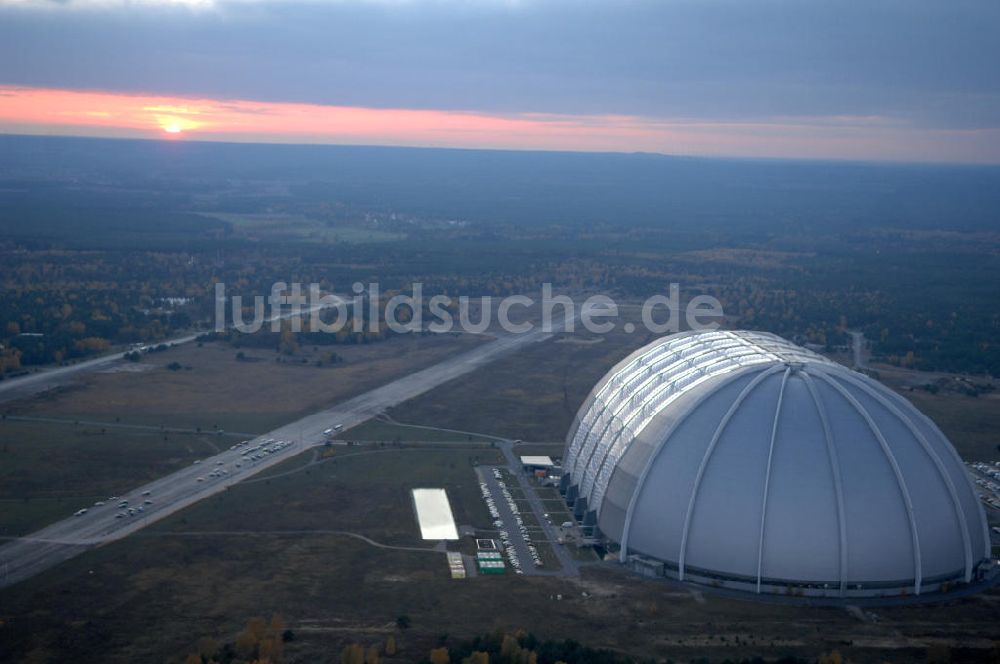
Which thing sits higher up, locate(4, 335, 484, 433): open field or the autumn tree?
locate(4, 335, 484, 433): open field

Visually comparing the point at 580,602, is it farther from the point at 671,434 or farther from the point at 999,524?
the point at 999,524

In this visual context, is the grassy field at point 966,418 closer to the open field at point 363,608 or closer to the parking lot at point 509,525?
the open field at point 363,608

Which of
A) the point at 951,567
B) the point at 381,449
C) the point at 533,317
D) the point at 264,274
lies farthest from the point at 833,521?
the point at 264,274

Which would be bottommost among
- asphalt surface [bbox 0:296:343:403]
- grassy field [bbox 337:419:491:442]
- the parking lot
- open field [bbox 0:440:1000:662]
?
open field [bbox 0:440:1000:662]

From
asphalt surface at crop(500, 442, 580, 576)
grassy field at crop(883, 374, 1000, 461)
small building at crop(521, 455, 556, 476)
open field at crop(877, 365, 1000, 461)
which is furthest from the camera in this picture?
open field at crop(877, 365, 1000, 461)

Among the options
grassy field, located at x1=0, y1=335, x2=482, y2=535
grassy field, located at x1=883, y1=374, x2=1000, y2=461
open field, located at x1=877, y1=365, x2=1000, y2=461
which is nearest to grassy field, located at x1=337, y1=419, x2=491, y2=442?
grassy field, located at x1=0, y1=335, x2=482, y2=535

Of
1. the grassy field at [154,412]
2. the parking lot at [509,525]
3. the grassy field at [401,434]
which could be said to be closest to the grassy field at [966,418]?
the parking lot at [509,525]

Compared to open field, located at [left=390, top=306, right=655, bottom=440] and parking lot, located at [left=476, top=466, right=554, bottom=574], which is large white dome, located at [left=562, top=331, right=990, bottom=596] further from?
open field, located at [left=390, top=306, right=655, bottom=440]
